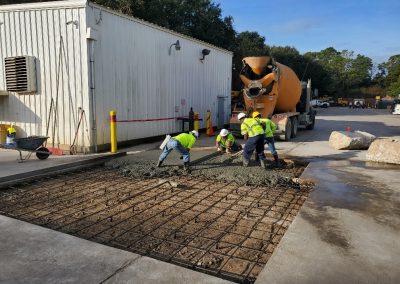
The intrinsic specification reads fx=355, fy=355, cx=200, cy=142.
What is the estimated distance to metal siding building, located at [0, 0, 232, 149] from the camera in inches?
426

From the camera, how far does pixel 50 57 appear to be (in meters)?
11.3

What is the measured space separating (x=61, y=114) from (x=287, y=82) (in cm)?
960

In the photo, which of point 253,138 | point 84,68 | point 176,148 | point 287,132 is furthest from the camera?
point 287,132

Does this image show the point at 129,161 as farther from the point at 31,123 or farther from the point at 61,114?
the point at 31,123

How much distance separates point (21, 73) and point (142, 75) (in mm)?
4001

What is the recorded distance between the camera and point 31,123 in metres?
12.0

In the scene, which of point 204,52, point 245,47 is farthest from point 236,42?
point 204,52

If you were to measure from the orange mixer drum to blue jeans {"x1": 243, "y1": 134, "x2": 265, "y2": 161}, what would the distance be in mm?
5803

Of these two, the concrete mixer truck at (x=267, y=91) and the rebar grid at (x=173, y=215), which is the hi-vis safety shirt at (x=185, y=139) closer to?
the rebar grid at (x=173, y=215)

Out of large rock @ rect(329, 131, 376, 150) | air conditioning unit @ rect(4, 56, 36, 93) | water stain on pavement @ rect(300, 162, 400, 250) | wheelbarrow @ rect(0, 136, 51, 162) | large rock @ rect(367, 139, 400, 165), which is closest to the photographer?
water stain on pavement @ rect(300, 162, 400, 250)

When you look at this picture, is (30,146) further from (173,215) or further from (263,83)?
(263,83)

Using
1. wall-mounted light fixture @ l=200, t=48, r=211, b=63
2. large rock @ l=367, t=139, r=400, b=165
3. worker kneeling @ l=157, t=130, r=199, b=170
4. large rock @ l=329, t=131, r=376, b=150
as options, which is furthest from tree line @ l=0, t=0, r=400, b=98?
worker kneeling @ l=157, t=130, r=199, b=170

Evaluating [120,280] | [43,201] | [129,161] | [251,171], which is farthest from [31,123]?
[120,280]

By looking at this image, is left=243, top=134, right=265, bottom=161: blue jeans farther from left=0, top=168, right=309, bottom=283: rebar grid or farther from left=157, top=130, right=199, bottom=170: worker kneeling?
left=0, top=168, right=309, bottom=283: rebar grid
